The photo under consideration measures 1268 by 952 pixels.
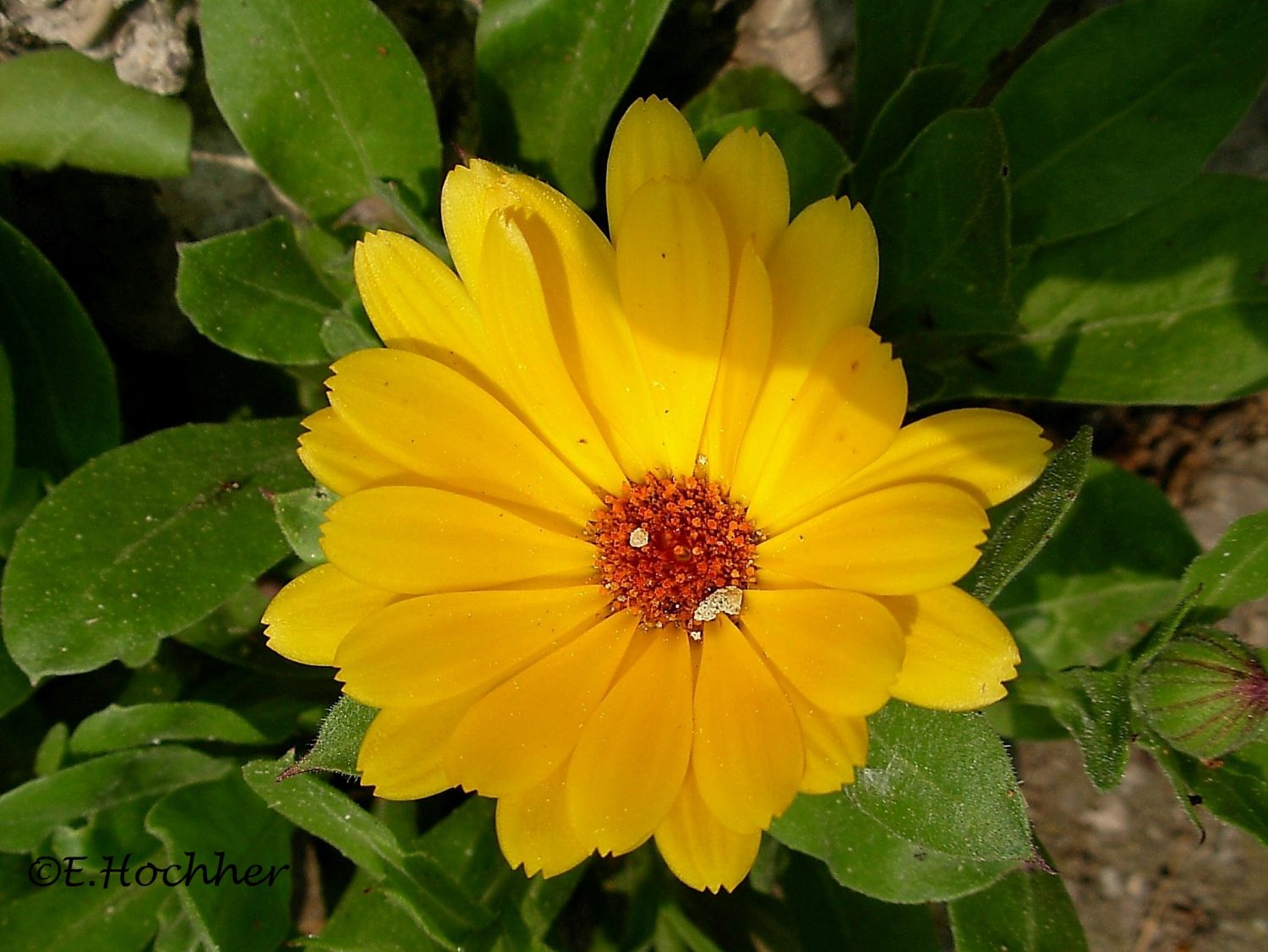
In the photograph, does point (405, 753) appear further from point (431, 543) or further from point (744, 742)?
point (744, 742)

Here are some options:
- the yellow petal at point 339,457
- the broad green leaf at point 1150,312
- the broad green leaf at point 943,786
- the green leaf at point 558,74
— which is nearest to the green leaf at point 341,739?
the yellow petal at point 339,457

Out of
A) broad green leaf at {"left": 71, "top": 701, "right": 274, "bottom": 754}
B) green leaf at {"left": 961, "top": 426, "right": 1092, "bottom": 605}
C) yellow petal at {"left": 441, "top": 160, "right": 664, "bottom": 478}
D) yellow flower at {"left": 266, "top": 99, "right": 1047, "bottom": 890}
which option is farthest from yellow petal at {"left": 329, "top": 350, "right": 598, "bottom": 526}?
broad green leaf at {"left": 71, "top": 701, "right": 274, "bottom": 754}

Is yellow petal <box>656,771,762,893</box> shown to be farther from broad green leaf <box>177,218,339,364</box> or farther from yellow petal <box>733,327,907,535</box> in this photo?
broad green leaf <box>177,218,339,364</box>

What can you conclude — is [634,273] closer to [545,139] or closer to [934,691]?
[934,691]

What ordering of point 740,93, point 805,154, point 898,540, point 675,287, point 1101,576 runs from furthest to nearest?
1. point 740,93
2. point 1101,576
3. point 805,154
4. point 675,287
5. point 898,540

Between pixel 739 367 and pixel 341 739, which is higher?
pixel 739 367

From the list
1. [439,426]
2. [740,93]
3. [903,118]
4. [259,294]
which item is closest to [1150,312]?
[903,118]
